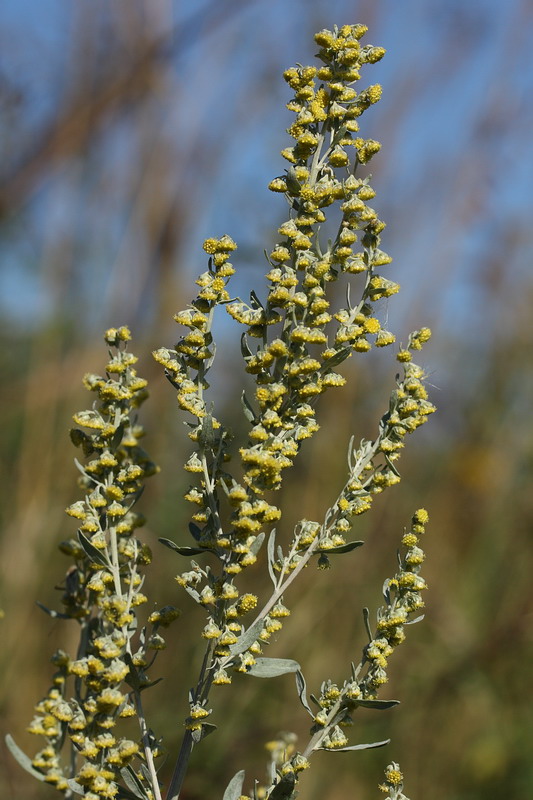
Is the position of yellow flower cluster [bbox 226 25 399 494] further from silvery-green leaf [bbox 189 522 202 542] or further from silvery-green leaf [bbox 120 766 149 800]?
silvery-green leaf [bbox 120 766 149 800]

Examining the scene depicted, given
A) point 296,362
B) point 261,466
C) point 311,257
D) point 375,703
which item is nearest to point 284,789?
point 375,703

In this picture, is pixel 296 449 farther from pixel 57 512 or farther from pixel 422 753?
pixel 422 753

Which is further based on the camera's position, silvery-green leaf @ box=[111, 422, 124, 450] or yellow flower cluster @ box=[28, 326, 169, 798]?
silvery-green leaf @ box=[111, 422, 124, 450]

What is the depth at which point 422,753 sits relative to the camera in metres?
3.48

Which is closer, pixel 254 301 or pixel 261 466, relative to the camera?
pixel 261 466

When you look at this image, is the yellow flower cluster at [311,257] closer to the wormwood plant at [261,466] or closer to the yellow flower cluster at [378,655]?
the wormwood plant at [261,466]

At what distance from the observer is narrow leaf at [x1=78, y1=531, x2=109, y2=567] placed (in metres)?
1.15

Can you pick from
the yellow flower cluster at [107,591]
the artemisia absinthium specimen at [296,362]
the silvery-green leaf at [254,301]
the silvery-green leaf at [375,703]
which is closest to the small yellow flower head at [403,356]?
the artemisia absinthium specimen at [296,362]

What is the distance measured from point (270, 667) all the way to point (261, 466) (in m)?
0.37

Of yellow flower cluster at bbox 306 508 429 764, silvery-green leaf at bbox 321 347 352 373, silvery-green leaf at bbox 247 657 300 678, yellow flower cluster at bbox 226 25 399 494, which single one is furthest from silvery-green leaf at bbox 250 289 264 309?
silvery-green leaf at bbox 247 657 300 678

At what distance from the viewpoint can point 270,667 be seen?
4.05 feet

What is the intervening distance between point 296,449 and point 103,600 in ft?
1.24

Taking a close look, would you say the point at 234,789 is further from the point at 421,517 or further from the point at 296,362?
the point at 296,362

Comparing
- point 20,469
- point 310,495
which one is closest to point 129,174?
point 20,469
